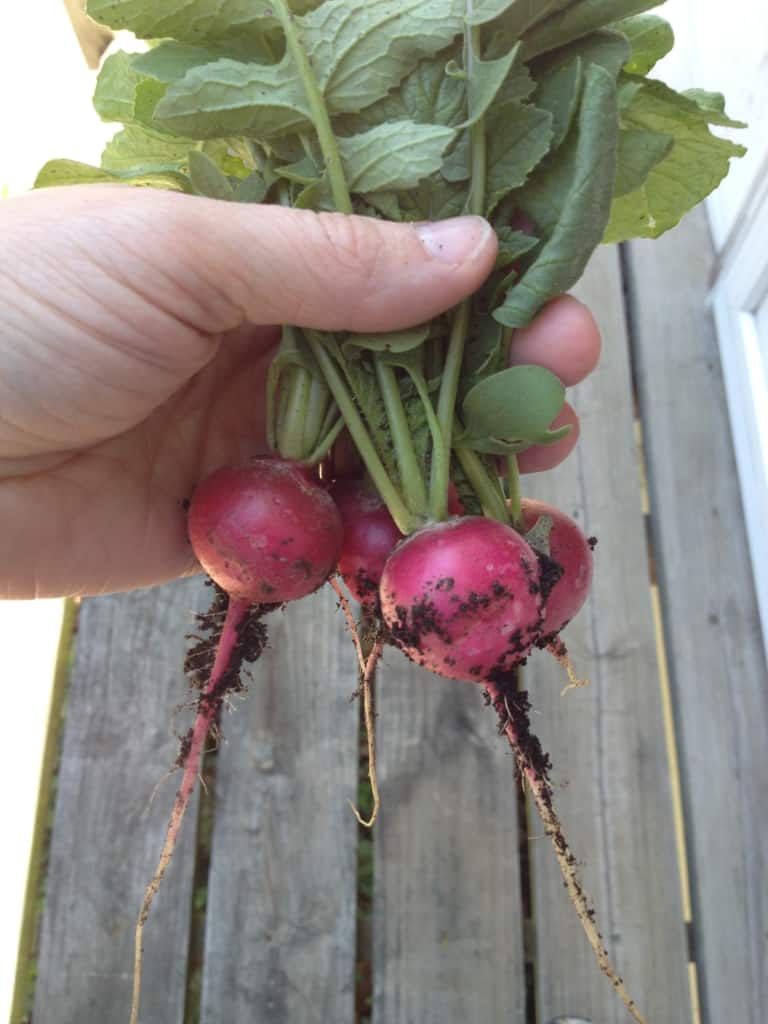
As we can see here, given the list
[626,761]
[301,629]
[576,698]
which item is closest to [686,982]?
[626,761]

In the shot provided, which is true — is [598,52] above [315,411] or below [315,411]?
above

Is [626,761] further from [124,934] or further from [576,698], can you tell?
[124,934]

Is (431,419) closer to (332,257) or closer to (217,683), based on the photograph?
(332,257)

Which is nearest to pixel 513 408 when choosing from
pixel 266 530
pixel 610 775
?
pixel 266 530

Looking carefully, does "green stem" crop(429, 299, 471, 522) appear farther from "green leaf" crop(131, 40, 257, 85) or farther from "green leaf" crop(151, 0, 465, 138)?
"green leaf" crop(131, 40, 257, 85)

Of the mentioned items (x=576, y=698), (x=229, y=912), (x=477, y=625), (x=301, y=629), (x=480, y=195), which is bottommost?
(x=229, y=912)

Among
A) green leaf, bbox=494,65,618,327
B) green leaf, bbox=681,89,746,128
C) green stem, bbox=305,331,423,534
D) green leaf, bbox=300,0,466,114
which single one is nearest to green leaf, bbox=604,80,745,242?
green leaf, bbox=681,89,746,128
